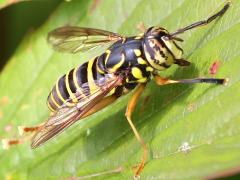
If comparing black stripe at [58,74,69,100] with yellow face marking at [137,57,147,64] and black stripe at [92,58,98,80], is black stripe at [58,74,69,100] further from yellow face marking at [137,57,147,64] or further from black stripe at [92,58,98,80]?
yellow face marking at [137,57,147,64]

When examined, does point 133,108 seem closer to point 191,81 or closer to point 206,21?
point 191,81

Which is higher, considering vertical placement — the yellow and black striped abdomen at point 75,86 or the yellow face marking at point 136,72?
the yellow and black striped abdomen at point 75,86

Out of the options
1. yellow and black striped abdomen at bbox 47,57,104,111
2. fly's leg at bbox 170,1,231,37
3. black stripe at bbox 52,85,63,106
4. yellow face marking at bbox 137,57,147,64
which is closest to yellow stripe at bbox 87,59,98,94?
yellow and black striped abdomen at bbox 47,57,104,111

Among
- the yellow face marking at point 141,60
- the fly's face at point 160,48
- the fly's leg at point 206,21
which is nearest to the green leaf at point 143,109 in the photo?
the fly's leg at point 206,21

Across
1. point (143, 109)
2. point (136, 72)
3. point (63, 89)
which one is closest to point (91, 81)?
point (63, 89)

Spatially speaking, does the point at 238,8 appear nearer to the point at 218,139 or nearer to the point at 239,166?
the point at 218,139

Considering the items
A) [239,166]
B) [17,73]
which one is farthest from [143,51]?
[17,73]

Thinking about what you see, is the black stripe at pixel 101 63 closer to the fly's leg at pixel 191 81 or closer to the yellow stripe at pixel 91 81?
the yellow stripe at pixel 91 81

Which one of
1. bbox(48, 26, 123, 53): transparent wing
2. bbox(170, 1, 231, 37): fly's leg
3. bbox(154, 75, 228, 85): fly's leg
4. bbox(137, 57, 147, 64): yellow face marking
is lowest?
bbox(154, 75, 228, 85): fly's leg
